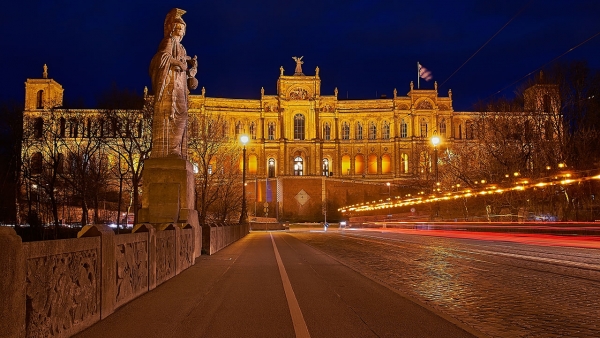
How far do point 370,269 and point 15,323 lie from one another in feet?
40.8

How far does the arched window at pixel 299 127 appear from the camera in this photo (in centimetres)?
13188

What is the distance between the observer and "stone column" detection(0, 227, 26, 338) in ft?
17.5

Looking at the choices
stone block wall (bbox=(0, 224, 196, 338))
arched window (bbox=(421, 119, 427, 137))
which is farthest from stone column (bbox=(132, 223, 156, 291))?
arched window (bbox=(421, 119, 427, 137))

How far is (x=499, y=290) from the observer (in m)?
11.9

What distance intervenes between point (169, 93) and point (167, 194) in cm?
366

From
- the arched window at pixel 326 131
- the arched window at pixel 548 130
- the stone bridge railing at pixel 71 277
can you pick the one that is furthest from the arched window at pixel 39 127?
the arched window at pixel 326 131

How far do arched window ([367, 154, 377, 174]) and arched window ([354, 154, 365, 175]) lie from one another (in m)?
1.30

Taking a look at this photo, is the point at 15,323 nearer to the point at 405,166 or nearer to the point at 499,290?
the point at 499,290

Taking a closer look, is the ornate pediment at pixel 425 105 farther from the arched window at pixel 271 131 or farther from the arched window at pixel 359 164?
the arched window at pixel 271 131

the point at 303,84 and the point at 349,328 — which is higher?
the point at 303,84

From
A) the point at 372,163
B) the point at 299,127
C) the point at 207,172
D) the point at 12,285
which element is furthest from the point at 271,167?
the point at 12,285

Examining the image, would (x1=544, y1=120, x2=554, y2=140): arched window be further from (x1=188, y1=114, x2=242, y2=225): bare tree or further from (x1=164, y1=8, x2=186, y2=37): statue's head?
(x1=164, y1=8, x2=186, y2=37): statue's head

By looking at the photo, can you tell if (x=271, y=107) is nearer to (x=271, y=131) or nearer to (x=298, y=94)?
(x=271, y=131)

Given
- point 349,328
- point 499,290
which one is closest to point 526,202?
point 499,290
